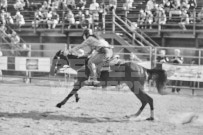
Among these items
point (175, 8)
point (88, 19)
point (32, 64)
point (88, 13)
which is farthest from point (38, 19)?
point (175, 8)

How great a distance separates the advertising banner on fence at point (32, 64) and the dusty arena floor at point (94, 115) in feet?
8.76

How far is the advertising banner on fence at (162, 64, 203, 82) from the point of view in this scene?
46.4ft

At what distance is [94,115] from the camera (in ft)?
31.1

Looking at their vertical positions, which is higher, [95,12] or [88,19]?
[95,12]

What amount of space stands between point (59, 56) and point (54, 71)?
1.65ft

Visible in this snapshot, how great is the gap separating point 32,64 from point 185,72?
647 cm

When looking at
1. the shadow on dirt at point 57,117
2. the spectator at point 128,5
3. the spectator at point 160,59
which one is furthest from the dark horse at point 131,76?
the spectator at point 128,5

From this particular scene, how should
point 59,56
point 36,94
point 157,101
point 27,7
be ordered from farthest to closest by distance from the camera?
point 27,7
point 36,94
point 157,101
point 59,56

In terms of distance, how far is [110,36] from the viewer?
19328 millimetres

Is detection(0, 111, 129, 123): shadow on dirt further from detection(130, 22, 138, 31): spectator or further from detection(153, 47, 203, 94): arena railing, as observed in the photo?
detection(130, 22, 138, 31): spectator

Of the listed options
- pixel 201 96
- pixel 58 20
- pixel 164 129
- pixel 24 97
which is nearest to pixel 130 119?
pixel 164 129

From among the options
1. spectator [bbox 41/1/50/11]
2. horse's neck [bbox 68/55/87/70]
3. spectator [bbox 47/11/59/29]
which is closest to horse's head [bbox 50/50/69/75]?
horse's neck [bbox 68/55/87/70]

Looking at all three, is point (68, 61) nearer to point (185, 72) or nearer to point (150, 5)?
point (185, 72)

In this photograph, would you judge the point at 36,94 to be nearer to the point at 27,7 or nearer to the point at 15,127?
the point at 15,127
